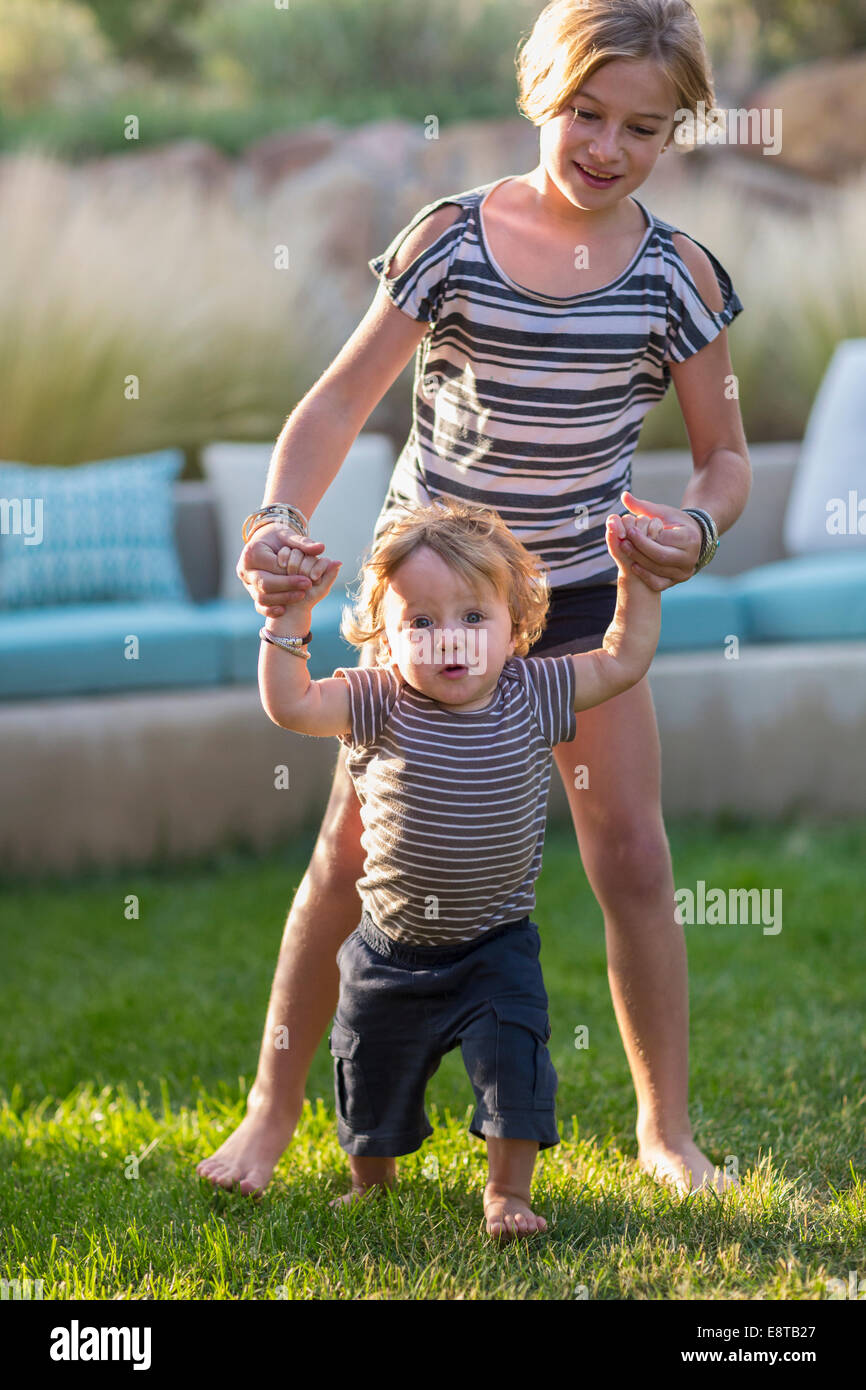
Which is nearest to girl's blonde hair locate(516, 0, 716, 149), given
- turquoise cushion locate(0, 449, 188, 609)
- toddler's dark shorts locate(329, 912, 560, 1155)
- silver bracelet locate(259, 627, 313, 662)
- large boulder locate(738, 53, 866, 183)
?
silver bracelet locate(259, 627, 313, 662)

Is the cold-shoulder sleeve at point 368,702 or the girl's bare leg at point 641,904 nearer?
the cold-shoulder sleeve at point 368,702

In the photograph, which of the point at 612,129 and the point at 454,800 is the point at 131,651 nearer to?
the point at 454,800

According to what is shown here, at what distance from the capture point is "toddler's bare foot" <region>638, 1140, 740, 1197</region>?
1.97 m

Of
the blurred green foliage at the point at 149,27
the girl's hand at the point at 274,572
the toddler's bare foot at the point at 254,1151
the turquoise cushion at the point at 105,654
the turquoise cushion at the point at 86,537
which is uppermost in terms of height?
the blurred green foliage at the point at 149,27

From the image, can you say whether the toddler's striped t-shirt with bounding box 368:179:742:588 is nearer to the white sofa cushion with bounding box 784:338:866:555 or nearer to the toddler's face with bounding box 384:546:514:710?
the toddler's face with bounding box 384:546:514:710

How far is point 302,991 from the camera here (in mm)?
2039

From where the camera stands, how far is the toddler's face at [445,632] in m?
1.75

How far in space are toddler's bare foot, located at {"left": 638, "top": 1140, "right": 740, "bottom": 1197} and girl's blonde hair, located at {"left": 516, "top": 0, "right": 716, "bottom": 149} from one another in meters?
1.34

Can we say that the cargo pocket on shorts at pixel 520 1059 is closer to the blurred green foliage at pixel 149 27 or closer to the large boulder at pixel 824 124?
the large boulder at pixel 824 124

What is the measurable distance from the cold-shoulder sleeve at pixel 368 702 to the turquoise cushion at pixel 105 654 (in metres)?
2.41

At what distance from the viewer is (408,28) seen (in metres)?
12.2

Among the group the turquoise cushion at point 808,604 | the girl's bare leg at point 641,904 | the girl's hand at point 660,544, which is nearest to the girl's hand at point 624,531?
the girl's hand at point 660,544
